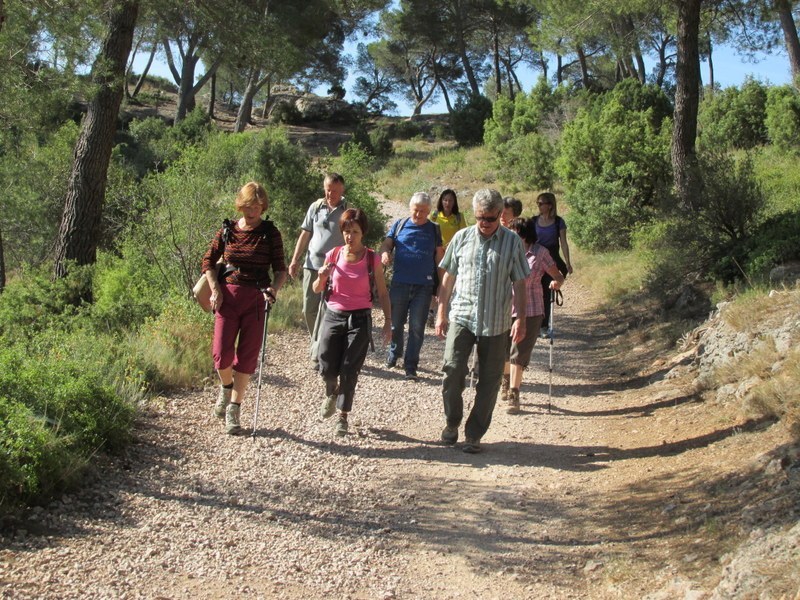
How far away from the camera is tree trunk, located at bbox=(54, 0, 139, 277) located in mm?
10875

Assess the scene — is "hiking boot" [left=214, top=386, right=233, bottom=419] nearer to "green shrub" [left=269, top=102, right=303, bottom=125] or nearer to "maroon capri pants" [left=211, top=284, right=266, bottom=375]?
"maroon capri pants" [left=211, top=284, right=266, bottom=375]

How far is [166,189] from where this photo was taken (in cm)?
1182

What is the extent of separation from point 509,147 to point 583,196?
11943 mm

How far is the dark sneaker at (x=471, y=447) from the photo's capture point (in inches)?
252

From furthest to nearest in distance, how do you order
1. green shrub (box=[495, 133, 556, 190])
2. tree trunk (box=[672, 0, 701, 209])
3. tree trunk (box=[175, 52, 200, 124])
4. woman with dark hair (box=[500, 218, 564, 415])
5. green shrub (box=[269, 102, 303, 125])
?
green shrub (box=[269, 102, 303, 125]) → tree trunk (box=[175, 52, 200, 124]) → green shrub (box=[495, 133, 556, 190]) → tree trunk (box=[672, 0, 701, 209]) → woman with dark hair (box=[500, 218, 564, 415])

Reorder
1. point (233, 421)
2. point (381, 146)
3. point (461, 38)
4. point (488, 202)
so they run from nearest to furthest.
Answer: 1. point (488, 202)
2. point (233, 421)
3. point (381, 146)
4. point (461, 38)

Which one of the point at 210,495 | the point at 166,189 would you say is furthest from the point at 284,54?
the point at 210,495

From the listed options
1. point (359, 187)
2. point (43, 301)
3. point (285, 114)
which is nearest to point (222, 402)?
point (43, 301)

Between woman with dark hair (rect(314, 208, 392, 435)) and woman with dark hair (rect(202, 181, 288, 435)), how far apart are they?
0.46 meters

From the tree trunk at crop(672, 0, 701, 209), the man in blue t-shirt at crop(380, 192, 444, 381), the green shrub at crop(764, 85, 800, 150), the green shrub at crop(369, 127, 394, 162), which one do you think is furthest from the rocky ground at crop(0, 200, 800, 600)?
the green shrub at crop(369, 127, 394, 162)

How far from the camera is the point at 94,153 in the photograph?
1109 cm

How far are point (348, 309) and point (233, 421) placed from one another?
4.10ft

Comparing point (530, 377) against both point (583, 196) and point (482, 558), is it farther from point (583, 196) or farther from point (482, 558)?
point (583, 196)

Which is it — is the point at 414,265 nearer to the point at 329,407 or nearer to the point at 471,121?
the point at 329,407
